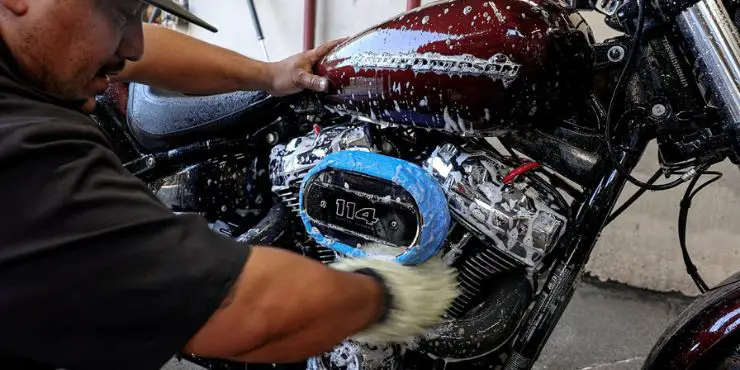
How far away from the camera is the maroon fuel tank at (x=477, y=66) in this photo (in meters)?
1.12

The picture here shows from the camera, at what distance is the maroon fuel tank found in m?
1.12

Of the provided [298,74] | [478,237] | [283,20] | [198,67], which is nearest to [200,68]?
[198,67]

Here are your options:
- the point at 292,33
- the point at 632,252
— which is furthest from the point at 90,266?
the point at 292,33

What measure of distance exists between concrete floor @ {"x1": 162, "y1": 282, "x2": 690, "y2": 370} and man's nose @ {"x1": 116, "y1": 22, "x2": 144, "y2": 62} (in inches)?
55.2

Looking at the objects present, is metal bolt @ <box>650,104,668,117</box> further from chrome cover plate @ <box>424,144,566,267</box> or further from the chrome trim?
chrome cover plate @ <box>424,144,566,267</box>

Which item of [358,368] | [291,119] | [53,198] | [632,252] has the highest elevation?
[53,198]

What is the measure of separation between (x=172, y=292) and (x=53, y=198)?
0.47 feet

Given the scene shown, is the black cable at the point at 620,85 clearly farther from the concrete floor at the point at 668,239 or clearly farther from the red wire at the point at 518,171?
the concrete floor at the point at 668,239

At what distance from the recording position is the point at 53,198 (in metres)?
0.61

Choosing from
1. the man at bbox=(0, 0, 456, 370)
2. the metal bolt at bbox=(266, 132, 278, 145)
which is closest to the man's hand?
the metal bolt at bbox=(266, 132, 278, 145)

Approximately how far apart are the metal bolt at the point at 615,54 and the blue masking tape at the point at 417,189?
40 centimetres

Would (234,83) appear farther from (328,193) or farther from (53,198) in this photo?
(53,198)

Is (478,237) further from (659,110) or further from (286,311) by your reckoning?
(286,311)

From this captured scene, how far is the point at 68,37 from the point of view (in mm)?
718
